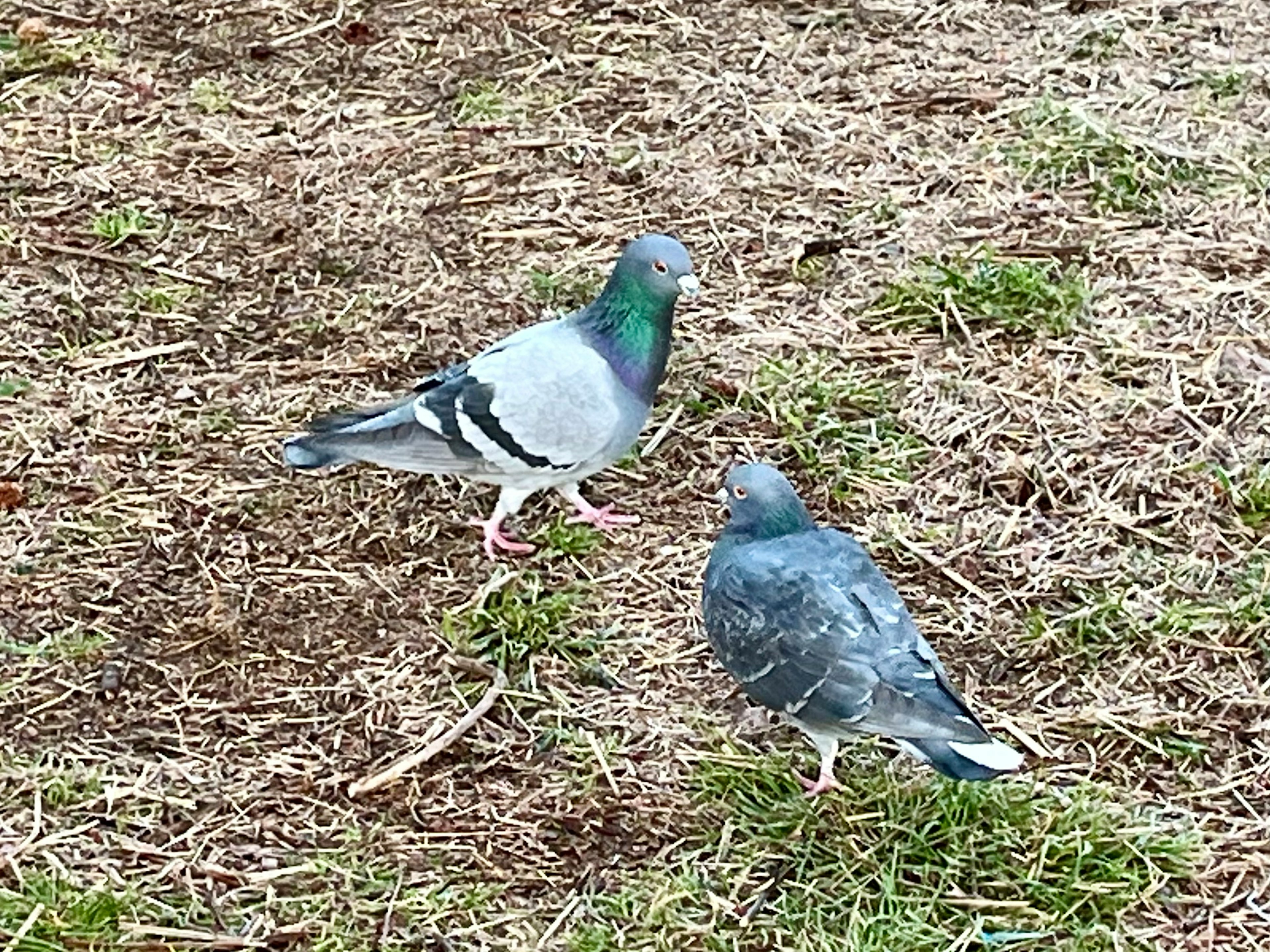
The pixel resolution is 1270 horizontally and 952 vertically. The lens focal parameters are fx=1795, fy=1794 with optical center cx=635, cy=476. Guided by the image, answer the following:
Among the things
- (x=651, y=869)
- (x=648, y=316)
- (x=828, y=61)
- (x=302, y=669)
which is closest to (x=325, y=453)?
(x=302, y=669)

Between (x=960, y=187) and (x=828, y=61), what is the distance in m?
0.94

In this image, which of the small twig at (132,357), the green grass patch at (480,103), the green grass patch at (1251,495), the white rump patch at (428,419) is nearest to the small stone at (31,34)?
the green grass patch at (480,103)

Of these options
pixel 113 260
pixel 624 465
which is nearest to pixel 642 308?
pixel 624 465

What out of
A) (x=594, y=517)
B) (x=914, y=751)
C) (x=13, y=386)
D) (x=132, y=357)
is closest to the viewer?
(x=914, y=751)

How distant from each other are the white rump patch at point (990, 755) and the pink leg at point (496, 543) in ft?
4.34

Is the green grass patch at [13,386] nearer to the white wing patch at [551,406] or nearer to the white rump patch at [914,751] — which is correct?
the white wing patch at [551,406]

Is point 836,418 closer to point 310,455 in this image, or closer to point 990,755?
point 310,455

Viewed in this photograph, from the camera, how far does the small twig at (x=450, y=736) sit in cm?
363

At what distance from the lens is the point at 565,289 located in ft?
17.0

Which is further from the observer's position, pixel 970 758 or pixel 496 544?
pixel 496 544

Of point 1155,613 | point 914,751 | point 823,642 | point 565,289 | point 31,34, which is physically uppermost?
point 823,642

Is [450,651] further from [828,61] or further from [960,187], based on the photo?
[828,61]

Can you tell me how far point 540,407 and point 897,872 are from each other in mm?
1350

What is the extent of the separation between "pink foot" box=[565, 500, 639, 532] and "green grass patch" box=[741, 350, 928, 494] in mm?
499
